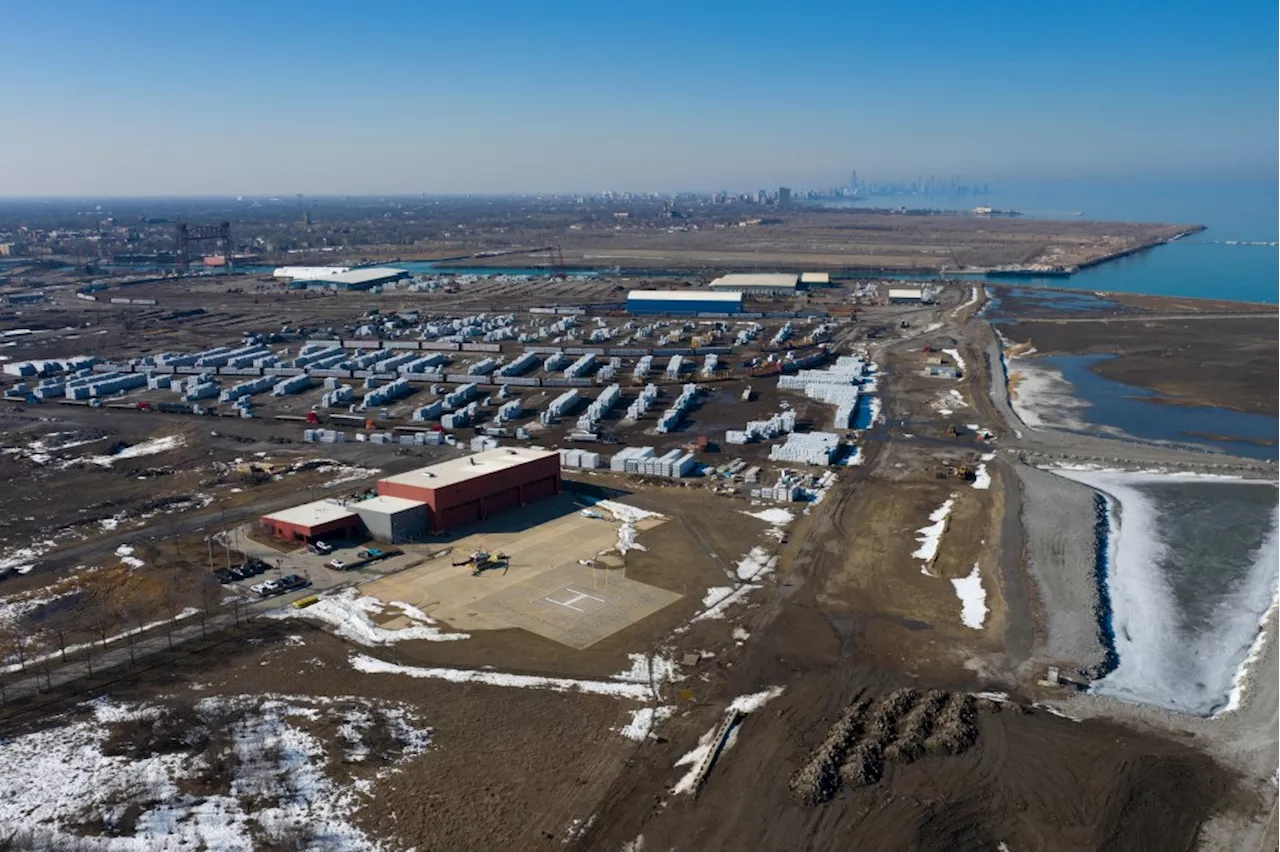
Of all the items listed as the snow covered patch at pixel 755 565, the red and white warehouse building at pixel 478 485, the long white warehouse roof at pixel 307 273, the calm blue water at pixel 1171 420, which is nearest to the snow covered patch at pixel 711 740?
the snow covered patch at pixel 755 565

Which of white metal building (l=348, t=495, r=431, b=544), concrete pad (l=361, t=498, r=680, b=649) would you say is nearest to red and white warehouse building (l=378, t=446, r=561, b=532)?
white metal building (l=348, t=495, r=431, b=544)

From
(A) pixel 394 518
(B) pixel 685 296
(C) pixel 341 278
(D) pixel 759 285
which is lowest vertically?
(A) pixel 394 518

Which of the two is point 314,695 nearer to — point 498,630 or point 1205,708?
point 498,630

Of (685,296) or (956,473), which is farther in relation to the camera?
(685,296)

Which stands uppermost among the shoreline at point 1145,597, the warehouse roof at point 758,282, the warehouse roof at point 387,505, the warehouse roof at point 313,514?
the warehouse roof at point 758,282

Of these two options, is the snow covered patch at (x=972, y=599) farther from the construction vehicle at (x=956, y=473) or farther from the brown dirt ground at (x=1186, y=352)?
the brown dirt ground at (x=1186, y=352)

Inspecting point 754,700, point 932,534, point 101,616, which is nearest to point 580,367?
point 932,534

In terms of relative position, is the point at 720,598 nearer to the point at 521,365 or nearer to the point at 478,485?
the point at 478,485
